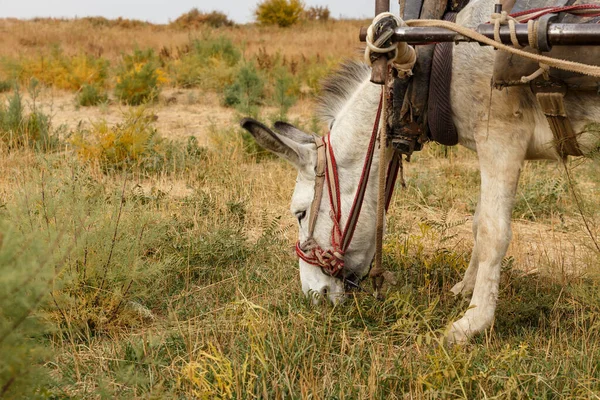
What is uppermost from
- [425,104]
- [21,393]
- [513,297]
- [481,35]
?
[481,35]

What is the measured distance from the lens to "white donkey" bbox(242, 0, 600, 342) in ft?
10.5

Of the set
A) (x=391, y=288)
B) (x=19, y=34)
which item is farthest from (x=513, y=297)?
(x=19, y=34)

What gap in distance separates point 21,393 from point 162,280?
2.35 metres

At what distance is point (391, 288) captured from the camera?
4.14m

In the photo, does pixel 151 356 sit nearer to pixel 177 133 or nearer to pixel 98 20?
pixel 177 133

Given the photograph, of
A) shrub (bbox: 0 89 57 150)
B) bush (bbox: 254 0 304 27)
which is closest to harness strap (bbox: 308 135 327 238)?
shrub (bbox: 0 89 57 150)

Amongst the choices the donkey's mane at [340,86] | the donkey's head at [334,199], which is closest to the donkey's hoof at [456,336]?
the donkey's head at [334,199]

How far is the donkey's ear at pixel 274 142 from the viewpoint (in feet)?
11.5

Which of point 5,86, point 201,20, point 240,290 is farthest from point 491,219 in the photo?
point 201,20

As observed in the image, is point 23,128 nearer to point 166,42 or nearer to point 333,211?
point 333,211

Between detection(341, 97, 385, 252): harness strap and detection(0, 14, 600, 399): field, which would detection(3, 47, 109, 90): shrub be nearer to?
detection(0, 14, 600, 399): field

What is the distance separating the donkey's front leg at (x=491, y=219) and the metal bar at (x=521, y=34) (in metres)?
0.60

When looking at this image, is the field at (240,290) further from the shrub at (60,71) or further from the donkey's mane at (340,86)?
the shrub at (60,71)

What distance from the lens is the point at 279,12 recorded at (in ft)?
117
